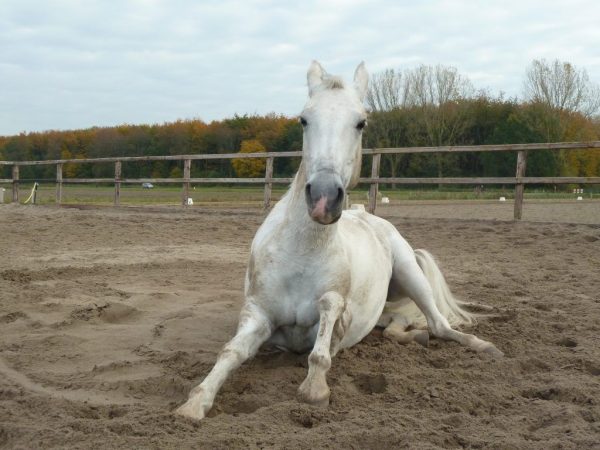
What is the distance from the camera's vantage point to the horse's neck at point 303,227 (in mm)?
3000

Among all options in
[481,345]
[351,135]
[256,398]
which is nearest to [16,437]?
[256,398]

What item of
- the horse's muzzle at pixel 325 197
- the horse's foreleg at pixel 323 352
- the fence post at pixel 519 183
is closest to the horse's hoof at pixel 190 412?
the horse's foreleg at pixel 323 352

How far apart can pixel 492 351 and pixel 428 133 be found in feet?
101

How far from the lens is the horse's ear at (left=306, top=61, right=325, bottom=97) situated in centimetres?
311

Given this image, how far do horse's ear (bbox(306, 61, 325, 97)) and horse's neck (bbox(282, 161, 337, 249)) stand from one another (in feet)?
1.40

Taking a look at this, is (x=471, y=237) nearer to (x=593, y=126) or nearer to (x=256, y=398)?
(x=256, y=398)

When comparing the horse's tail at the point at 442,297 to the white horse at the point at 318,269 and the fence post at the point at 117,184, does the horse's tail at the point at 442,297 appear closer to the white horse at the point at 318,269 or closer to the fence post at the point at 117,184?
the white horse at the point at 318,269

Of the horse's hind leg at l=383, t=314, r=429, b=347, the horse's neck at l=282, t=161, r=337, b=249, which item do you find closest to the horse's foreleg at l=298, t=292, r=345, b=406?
the horse's neck at l=282, t=161, r=337, b=249

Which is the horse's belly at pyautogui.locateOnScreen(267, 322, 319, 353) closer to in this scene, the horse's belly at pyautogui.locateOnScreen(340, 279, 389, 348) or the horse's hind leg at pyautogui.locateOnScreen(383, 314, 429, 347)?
the horse's belly at pyautogui.locateOnScreen(340, 279, 389, 348)

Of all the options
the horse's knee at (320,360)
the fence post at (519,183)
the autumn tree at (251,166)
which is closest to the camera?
the horse's knee at (320,360)

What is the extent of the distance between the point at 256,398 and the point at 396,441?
72 centimetres

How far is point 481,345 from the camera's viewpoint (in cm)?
360

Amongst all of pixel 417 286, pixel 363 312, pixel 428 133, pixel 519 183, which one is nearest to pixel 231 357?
pixel 363 312

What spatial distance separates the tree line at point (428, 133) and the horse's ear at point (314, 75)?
2036cm
